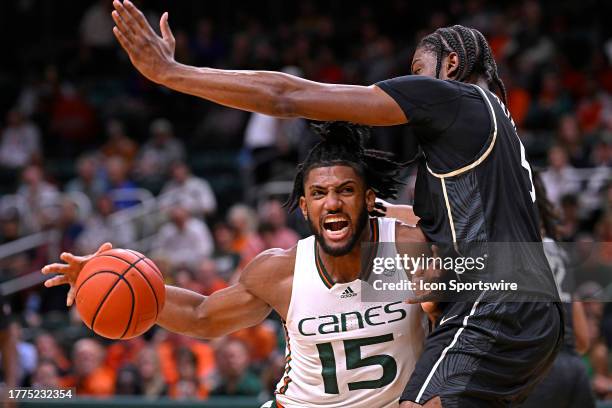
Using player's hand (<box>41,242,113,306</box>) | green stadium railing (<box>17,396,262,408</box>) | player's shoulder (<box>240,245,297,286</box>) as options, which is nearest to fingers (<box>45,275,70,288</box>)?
player's hand (<box>41,242,113,306</box>)

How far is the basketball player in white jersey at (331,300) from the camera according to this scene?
5.05 metres

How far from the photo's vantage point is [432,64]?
181 inches

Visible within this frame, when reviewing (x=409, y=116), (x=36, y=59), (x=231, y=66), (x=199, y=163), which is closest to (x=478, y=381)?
(x=409, y=116)

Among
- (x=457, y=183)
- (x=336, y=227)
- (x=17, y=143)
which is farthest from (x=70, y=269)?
(x=17, y=143)

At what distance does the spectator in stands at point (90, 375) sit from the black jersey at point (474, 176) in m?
6.46

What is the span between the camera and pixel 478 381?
13.8 feet

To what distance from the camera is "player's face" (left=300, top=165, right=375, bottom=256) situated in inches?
197

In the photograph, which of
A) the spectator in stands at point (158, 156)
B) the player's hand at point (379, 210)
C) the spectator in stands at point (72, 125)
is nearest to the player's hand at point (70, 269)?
the player's hand at point (379, 210)

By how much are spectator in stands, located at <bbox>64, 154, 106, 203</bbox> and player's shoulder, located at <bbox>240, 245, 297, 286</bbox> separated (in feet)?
28.9

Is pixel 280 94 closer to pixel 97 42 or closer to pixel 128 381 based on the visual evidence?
pixel 128 381

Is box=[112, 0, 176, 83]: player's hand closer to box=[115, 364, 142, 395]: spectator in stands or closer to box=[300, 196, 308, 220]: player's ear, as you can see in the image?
box=[300, 196, 308, 220]: player's ear

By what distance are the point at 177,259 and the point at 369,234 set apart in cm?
735

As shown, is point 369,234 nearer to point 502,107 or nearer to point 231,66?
point 502,107

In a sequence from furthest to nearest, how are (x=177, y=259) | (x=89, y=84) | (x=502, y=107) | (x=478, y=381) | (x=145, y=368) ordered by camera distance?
(x=89, y=84) < (x=177, y=259) < (x=145, y=368) < (x=502, y=107) < (x=478, y=381)
